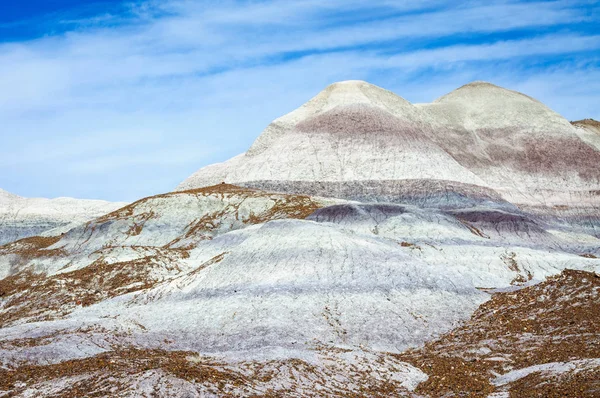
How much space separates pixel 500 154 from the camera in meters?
136

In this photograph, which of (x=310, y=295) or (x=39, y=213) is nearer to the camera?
(x=310, y=295)

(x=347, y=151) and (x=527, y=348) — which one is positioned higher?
(x=347, y=151)

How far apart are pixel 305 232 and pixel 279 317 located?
44.8 ft

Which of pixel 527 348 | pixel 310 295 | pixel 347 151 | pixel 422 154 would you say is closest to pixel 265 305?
pixel 310 295

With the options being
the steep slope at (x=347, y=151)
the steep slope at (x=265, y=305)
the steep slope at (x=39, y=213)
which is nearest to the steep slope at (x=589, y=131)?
the steep slope at (x=347, y=151)

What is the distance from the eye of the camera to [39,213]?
142 meters

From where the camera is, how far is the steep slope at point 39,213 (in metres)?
136

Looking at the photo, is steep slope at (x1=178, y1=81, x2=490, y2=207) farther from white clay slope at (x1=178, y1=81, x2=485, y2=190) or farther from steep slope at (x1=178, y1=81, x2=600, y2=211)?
steep slope at (x1=178, y1=81, x2=600, y2=211)

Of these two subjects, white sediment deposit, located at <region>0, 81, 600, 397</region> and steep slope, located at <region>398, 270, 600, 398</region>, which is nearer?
steep slope, located at <region>398, 270, 600, 398</region>

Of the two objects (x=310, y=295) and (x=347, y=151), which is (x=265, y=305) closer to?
(x=310, y=295)

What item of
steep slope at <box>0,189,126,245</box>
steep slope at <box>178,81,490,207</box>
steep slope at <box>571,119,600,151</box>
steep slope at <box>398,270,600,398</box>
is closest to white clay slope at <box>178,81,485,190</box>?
steep slope at <box>178,81,490,207</box>

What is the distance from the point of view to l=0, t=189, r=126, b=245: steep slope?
136 metres

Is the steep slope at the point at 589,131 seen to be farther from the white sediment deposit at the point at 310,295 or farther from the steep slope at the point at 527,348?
the steep slope at the point at 527,348

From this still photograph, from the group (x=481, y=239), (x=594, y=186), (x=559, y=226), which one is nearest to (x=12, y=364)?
(x=481, y=239)
